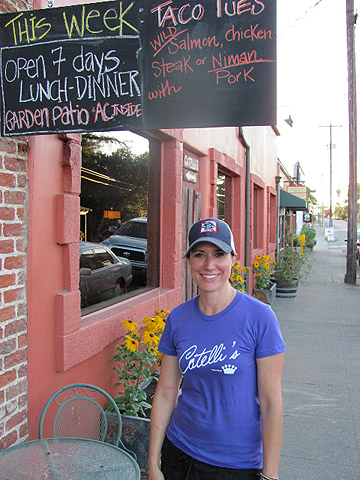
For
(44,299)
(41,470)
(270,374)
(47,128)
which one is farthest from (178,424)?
(47,128)

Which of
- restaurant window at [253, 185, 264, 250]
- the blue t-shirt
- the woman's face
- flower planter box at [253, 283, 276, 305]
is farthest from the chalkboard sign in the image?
restaurant window at [253, 185, 264, 250]

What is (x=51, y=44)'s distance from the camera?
2311mm

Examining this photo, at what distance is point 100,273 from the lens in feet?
13.6

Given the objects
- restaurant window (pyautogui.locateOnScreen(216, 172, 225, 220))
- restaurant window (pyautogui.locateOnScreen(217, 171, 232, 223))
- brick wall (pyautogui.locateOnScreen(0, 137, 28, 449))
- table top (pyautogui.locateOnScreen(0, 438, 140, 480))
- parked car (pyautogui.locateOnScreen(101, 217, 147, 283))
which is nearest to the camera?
table top (pyautogui.locateOnScreen(0, 438, 140, 480))

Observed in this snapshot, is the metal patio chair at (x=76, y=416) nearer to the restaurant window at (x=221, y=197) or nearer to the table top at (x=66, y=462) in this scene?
the table top at (x=66, y=462)

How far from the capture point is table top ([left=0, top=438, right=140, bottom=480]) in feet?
6.52

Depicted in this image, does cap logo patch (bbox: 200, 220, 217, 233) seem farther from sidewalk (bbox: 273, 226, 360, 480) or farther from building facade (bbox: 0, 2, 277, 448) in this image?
sidewalk (bbox: 273, 226, 360, 480)

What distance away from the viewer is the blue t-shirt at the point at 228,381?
5.78 ft

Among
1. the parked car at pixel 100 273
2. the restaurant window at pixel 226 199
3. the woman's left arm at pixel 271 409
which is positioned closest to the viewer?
the woman's left arm at pixel 271 409

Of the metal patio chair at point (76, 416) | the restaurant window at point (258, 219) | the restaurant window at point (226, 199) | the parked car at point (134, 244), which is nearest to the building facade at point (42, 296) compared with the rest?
the metal patio chair at point (76, 416)

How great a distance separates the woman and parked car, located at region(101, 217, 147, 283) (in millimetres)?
2624

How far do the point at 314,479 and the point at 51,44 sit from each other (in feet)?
10.7

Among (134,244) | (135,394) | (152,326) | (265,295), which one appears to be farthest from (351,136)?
(135,394)

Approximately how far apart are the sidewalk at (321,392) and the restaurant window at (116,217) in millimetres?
1921
